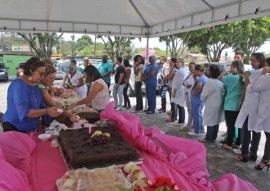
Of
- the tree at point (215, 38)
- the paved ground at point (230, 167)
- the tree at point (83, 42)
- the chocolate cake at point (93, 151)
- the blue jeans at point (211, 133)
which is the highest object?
the tree at point (83, 42)

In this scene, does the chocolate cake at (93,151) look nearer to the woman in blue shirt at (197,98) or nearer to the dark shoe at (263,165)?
the dark shoe at (263,165)

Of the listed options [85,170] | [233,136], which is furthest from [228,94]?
[85,170]

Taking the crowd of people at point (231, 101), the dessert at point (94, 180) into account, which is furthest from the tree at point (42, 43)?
the dessert at point (94, 180)

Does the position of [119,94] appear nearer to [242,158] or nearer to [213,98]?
[213,98]

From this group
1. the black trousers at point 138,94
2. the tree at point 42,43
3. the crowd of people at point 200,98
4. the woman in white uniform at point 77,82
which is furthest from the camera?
the tree at point 42,43

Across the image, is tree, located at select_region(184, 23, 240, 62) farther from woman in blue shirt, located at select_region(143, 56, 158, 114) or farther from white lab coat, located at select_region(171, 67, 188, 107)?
white lab coat, located at select_region(171, 67, 188, 107)

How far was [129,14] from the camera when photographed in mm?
7191

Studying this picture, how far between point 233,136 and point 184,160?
322 cm

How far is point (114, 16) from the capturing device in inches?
283

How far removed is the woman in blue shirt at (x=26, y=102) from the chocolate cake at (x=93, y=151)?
1.49 ft

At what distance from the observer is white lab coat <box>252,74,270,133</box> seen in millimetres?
3596

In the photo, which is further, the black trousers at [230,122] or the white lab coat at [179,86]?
the white lab coat at [179,86]

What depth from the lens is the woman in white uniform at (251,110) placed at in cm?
381

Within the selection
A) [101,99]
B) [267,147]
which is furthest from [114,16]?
[267,147]
